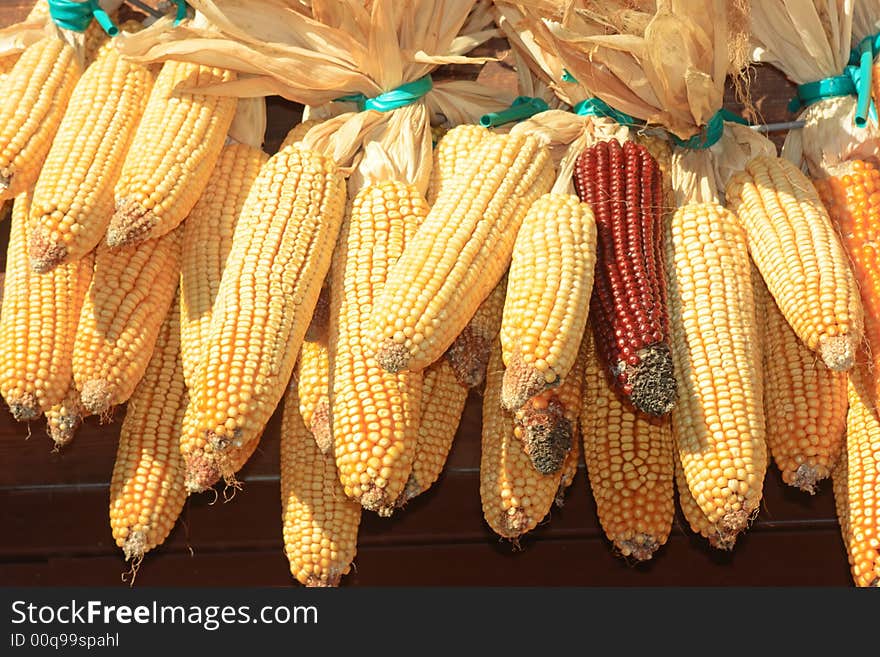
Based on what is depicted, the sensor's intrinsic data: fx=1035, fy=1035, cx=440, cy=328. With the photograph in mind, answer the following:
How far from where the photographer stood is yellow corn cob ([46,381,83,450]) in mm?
2621

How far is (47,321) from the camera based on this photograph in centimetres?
265

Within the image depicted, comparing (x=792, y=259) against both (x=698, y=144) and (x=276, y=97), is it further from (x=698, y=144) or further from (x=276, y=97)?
(x=276, y=97)

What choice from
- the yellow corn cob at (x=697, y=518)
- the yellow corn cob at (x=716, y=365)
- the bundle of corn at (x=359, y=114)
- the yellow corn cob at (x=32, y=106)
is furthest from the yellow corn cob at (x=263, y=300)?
the yellow corn cob at (x=697, y=518)

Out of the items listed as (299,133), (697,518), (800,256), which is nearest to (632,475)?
(697,518)

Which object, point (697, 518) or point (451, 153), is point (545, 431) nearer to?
point (697, 518)

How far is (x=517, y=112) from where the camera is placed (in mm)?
2906

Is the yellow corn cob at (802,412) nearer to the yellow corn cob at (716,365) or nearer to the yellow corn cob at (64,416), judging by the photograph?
the yellow corn cob at (716,365)

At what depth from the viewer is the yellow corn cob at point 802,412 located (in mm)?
2438

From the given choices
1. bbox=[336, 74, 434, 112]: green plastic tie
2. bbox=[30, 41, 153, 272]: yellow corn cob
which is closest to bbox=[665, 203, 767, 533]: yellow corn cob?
bbox=[336, 74, 434, 112]: green plastic tie

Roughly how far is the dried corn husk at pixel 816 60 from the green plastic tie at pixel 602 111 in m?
0.44

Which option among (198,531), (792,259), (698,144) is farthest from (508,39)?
(198,531)

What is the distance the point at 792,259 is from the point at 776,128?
0.65 metres

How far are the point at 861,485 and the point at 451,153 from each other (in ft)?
4.31

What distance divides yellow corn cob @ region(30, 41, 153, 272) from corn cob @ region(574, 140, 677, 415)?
46.7 inches
